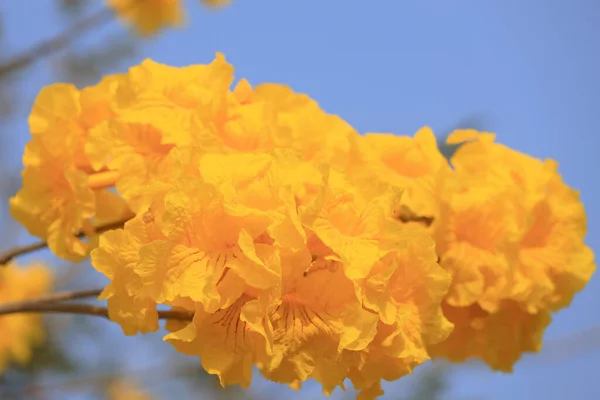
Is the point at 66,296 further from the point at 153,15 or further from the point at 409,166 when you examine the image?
Answer: the point at 153,15

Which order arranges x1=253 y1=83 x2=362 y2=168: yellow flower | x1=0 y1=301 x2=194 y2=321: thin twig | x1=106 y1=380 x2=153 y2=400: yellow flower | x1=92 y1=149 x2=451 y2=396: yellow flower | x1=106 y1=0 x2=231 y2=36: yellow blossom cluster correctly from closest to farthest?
1. x1=92 y1=149 x2=451 y2=396: yellow flower
2. x1=0 y1=301 x2=194 y2=321: thin twig
3. x1=253 y1=83 x2=362 y2=168: yellow flower
4. x1=106 y1=0 x2=231 y2=36: yellow blossom cluster
5. x1=106 y1=380 x2=153 y2=400: yellow flower

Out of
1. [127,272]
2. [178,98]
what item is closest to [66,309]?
[127,272]

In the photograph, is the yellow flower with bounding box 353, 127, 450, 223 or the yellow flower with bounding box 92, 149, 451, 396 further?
the yellow flower with bounding box 353, 127, 450, 223

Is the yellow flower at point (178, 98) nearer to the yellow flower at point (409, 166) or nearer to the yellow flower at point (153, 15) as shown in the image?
the yellow flower at point (409, 166)

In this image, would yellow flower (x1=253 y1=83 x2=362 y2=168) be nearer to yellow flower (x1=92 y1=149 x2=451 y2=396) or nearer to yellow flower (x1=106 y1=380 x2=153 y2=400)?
yellow flower (x1=92 y1=149 x2=451 y2=396)

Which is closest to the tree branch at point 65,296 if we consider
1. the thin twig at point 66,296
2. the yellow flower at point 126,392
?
the thin twig at point 66,296

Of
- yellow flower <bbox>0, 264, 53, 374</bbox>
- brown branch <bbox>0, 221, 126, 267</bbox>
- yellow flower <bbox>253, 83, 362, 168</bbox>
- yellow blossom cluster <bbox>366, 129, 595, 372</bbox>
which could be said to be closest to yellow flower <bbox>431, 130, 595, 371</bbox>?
yellow blossom cluster <bbox>366, 129, 595, 372</bbox>
